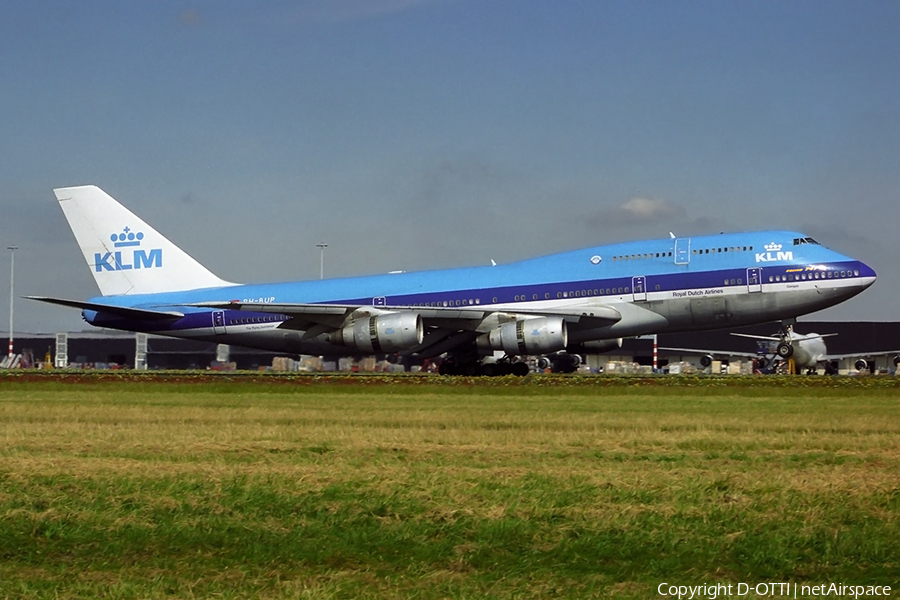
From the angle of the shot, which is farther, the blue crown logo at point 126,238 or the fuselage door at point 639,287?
the blue crown logo at point 126,238

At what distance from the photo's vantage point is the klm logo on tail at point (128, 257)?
44500 millimetres

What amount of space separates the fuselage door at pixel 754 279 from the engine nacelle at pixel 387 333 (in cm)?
1081

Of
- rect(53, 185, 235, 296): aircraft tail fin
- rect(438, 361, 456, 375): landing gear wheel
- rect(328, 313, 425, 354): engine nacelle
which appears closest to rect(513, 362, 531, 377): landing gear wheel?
rect(438, 361, 456, 375): landing gear wheel

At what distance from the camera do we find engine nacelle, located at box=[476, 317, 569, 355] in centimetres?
3591

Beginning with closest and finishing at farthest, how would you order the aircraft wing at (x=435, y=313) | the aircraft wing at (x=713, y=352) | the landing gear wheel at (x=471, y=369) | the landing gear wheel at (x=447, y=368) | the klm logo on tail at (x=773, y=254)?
the klm logo on tail at (x=773, y=254) → the aircraft wing at (x=435, y=313) → the landing gear wheel at (x=471, y=369) → the landing gear wheel at (x=447, y=368) → the aircraft wing at (x=713, y=352)

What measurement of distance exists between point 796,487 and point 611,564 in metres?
3.68

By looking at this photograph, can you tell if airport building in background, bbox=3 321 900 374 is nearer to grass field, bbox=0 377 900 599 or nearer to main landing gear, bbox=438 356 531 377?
main landing gear, bbox=438 356 531 377

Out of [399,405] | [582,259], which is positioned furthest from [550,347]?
[399,405]

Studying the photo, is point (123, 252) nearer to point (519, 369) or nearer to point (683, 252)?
point (519, 369)

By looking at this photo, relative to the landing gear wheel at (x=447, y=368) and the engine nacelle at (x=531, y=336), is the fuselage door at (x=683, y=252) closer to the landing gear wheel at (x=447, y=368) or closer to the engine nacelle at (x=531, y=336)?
the engine nacelle at (x=531, y=336)

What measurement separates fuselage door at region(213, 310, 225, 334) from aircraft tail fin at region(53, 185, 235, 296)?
245 centimetres

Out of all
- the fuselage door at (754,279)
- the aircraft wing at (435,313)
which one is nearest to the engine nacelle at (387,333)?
the aircraft wing at (435,313)

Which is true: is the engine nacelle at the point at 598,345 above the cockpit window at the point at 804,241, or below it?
below

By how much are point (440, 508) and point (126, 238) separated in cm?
3711
